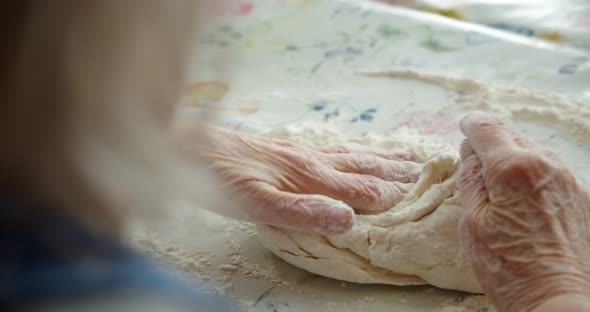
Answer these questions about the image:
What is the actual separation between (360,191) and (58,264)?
Answer: 0.80m

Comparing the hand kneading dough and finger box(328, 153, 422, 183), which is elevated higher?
finger box(328, 153, 422, 183)

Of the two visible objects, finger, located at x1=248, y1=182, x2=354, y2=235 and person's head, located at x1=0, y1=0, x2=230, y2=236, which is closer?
person's head, located at x1=0, y1=0, x2=230, y2=236

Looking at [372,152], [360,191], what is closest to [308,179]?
[360,191]

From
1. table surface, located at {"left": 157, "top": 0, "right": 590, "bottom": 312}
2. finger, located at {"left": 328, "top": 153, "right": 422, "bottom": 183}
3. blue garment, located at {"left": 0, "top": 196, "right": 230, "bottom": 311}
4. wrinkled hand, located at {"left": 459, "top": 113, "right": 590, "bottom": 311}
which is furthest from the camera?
finger, located at {"left": 328, "top": 153, "right": 422, "bottom": 183}

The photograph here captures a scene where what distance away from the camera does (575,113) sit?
145 centimetres

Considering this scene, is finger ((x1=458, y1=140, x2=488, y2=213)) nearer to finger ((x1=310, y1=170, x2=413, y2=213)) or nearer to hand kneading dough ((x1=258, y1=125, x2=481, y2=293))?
hand kneading dough ((x1=258, y1=125, x2=481, y2=293))

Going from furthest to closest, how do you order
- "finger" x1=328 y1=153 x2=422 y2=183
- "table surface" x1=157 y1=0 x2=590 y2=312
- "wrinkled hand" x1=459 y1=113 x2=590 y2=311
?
"finger" x1=328 y1=153 x2=422 y2=183 → "table surface" x1=157 y1=0 x2=590 y2=312 → "wrinkled hand" x1=459 y1=113 x2=590 y2=311

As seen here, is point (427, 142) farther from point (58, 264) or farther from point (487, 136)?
point (58, 264)

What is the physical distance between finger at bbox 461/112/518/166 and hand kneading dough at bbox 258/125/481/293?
0.34ft

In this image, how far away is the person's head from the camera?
0.36 m

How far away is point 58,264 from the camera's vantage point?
0.37m

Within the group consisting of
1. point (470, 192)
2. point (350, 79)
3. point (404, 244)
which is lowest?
point (404, 244)

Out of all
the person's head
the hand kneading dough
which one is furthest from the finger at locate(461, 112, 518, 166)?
the person's head

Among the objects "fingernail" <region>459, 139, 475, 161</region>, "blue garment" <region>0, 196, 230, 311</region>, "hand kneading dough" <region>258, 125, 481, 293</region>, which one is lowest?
"hand kneading dough" <region>258, 125, 481, 293</region>
